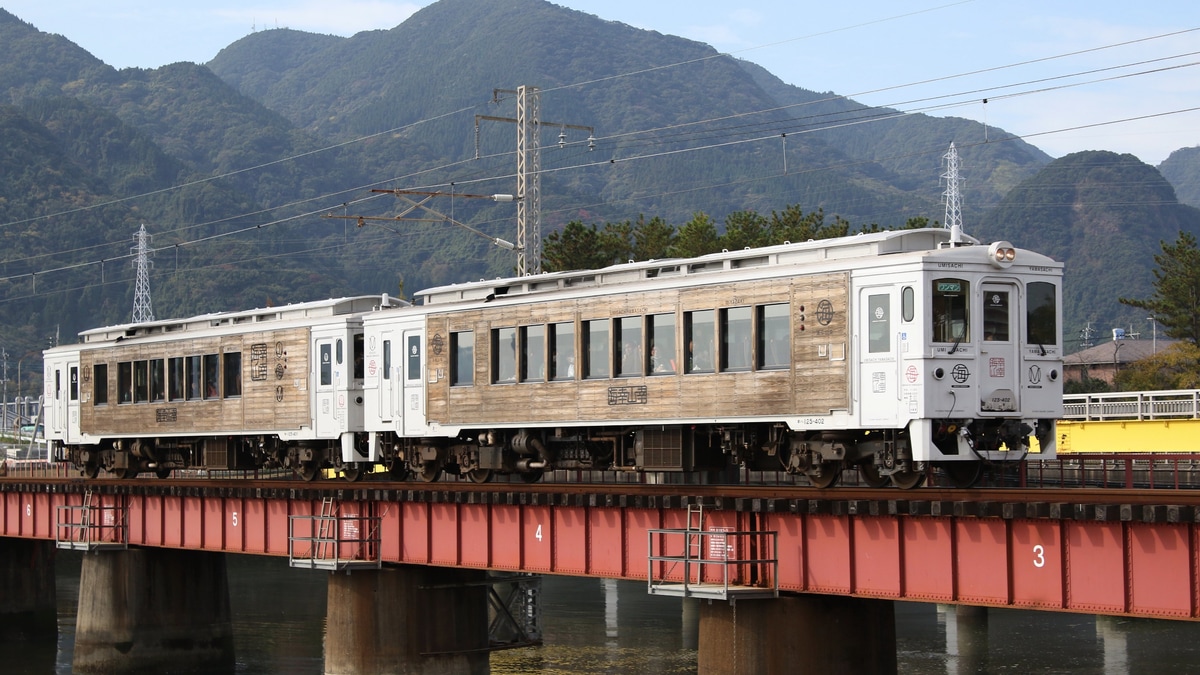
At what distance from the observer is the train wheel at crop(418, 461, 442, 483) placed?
116ft

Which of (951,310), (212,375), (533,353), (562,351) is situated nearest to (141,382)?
(212,375)

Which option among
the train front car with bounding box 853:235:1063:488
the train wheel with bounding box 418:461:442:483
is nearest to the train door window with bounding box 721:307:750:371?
the train front car with bounding box 853:235:1063:488

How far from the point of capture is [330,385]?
124 ft

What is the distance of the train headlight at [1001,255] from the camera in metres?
25.2

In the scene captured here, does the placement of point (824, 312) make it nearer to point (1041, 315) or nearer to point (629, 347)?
point (1041, 315)

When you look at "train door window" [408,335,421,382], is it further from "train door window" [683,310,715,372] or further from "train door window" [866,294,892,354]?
"train door window" [866,294,892,354]

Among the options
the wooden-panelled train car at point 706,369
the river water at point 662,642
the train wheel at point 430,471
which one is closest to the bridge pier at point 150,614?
the river water at point 662,642

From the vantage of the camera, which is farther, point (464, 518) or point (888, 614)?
point (464, 518)

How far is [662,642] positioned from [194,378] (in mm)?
20075

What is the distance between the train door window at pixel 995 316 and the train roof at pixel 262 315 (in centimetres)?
1676

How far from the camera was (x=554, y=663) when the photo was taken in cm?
4981

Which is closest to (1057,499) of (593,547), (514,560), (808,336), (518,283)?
(808,336)

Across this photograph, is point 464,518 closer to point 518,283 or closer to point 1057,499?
point 518,283

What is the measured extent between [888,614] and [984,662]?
2545 centimetres
